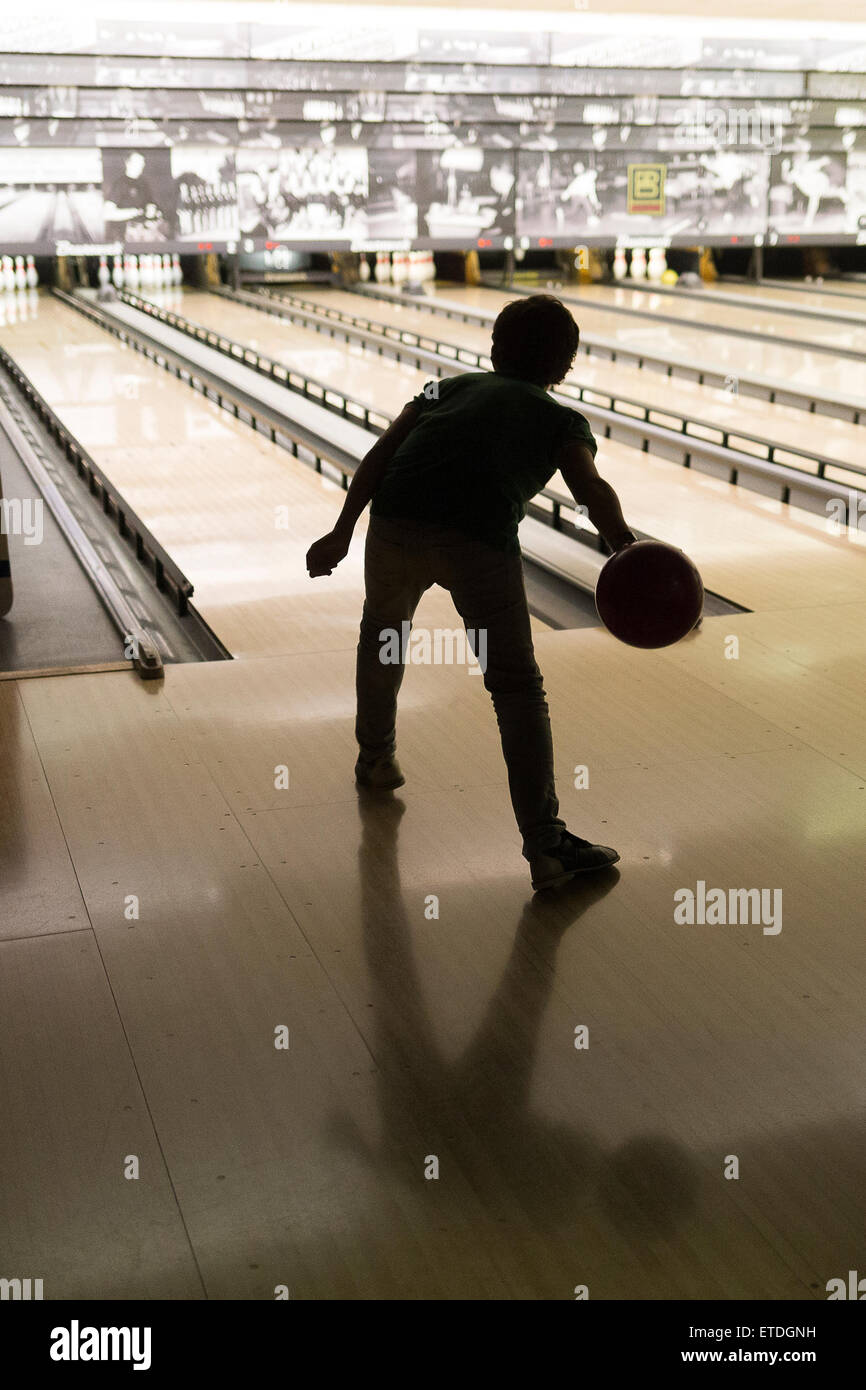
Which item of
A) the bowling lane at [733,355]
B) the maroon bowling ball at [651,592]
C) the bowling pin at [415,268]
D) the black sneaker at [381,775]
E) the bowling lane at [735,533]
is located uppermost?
the bowling pin at [415,268]

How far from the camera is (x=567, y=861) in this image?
8.87 ft

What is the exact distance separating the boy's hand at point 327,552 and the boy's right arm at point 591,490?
50 cm

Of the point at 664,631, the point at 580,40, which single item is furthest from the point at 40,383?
the point at 664,631

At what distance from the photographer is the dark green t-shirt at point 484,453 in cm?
258

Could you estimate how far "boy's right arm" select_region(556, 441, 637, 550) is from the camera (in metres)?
2.52

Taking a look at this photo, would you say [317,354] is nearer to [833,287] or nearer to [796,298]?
[796,298]

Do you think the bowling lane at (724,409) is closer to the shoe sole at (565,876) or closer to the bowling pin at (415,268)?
the bowling pin at (415,268)

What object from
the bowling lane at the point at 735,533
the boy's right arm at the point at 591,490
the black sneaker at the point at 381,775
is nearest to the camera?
the boy's right arm at the point at 591,490

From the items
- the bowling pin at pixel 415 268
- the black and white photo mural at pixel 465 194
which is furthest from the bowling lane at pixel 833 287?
the bowling pin at pixel 415 268

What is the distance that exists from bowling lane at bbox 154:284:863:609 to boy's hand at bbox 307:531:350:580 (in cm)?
212

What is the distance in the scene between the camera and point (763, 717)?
3.58 meters

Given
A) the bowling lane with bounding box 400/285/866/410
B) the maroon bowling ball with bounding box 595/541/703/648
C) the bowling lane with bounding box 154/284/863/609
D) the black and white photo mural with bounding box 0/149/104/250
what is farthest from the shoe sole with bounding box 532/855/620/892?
the black and white photo mural with bounding box 0/149/104/250

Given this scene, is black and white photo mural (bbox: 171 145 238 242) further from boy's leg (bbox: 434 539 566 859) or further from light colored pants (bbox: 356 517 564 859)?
boy's leg (bbox: 434 539 566 859)
